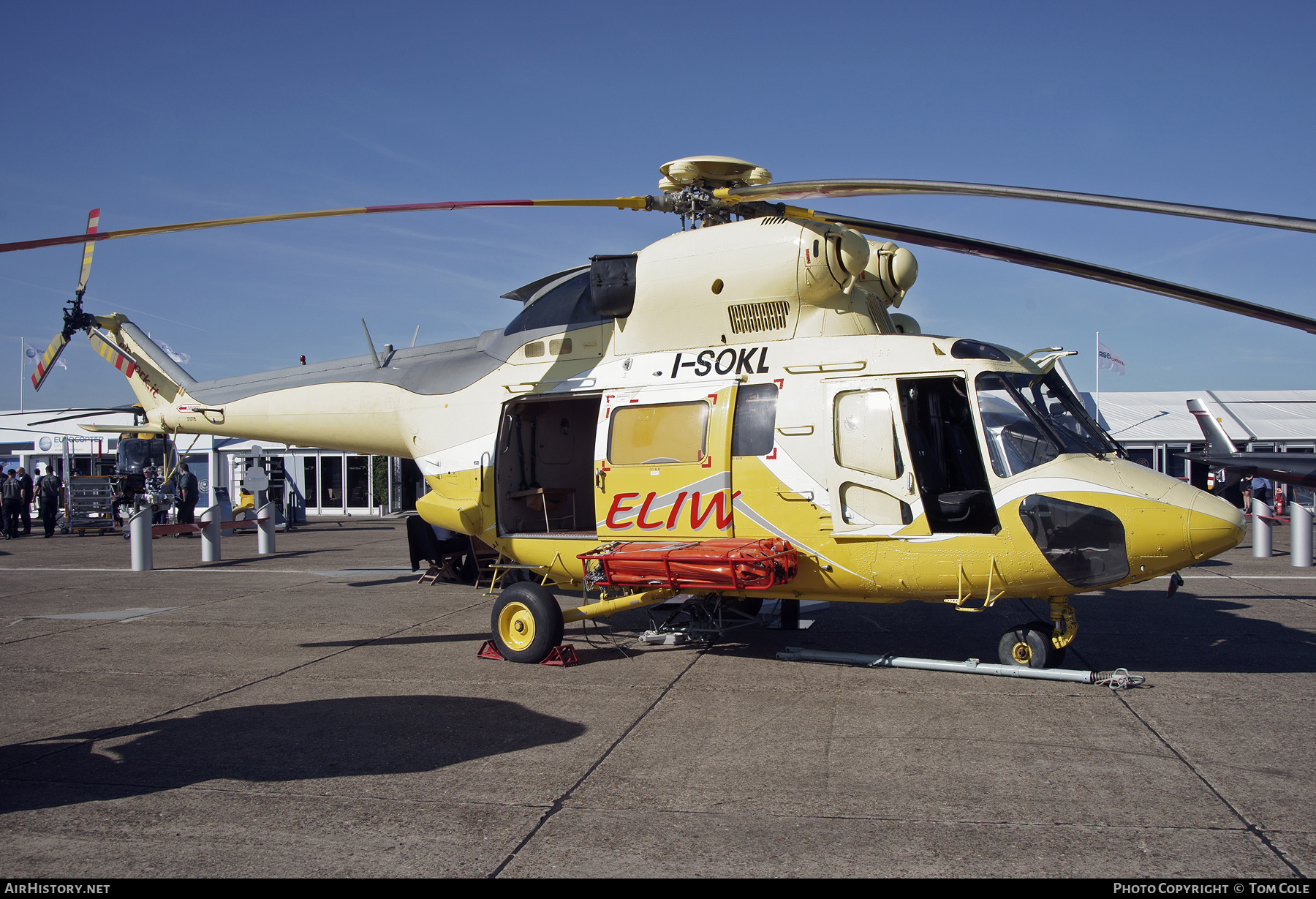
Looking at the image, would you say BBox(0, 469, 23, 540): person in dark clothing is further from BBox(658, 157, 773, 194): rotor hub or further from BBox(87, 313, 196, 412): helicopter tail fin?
BBox(658, 157, 773, 194): rotor hub

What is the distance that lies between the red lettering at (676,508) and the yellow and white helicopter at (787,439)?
21 mm

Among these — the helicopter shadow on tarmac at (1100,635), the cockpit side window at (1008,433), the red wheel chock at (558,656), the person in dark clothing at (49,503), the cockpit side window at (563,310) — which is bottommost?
the helicopter shadow on tarmac at (1100,635)

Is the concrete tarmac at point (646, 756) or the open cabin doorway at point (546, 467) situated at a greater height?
the open cabin doorway at point (546, 467)

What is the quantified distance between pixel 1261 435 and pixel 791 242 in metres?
30.4

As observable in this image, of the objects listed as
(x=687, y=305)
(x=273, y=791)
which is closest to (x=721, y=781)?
(x=273, y=791)

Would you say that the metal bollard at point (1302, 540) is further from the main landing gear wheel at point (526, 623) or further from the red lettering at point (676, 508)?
the main landing gear wheel at point (526, 623)

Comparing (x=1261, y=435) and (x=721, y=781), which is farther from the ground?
(x=1261, y=435)

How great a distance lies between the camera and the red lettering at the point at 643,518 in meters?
7.70

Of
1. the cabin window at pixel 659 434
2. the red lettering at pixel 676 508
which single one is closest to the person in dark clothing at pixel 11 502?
the cabin window at pixel 659 434

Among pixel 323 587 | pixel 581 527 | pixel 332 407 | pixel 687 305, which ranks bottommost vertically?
pixel 323 587

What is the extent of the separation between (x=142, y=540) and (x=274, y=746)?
470 inches

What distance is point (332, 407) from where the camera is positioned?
32.6ft
